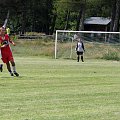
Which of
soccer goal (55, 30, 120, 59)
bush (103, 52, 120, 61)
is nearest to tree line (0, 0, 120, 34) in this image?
soccer goal (55, 30, 120, 59)

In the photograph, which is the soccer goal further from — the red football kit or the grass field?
the grass field

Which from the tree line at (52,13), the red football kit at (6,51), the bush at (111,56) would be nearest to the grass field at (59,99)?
the red football kit at (6,51)

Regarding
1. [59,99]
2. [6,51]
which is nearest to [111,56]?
[6,51]

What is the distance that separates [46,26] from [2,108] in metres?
81.4

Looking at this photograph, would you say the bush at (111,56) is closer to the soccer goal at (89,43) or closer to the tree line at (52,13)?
the soccer goal at (89,43)

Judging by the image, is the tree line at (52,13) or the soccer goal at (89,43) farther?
the tree line at (52,13)

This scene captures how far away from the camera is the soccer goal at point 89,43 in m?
37.4

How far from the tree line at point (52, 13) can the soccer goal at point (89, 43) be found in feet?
69.2

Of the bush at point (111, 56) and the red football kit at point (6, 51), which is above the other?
the red football kit at point (6, 51)

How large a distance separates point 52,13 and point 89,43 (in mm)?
47996

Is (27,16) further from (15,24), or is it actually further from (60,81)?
(60,81)

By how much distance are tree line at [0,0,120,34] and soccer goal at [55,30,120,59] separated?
21.1 m

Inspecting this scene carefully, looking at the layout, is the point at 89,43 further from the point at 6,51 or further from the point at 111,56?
the point at 6,51

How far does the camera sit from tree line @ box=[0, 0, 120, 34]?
6353 cm
